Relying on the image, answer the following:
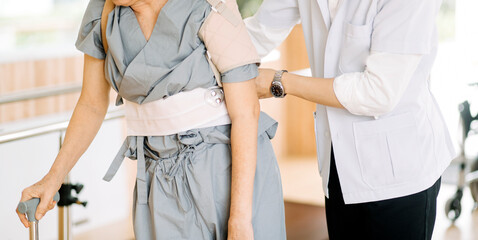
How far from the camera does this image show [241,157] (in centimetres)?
151

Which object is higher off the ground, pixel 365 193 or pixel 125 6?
pixel 125 6

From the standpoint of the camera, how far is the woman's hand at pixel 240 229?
151 centimetres

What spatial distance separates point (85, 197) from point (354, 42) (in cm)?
244

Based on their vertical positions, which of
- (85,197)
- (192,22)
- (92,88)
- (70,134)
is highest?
(192,22)

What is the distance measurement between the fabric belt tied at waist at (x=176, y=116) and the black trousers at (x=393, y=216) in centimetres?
47

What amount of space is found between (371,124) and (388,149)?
8 cm

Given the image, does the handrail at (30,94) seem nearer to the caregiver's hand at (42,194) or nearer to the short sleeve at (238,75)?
the caregiver's hand at (42,194)

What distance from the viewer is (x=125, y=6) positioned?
4.98 feet

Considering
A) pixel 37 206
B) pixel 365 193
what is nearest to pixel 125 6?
pixel 37 206

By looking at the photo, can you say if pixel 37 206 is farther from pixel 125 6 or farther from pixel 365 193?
pixel 365 193

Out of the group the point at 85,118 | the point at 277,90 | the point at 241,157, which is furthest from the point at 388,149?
the point at 85,118

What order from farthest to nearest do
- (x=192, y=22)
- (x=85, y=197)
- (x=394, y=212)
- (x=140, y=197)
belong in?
1. (x=85, y=197)
2. (x=394, y=212)
3. (x=140, y=197)
4. (x=192, y=22)

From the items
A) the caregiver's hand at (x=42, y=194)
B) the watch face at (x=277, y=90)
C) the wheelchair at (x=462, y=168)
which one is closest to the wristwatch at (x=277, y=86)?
the watch face at (x=277, y=90)

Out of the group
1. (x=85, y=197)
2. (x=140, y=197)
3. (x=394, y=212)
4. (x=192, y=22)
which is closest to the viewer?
(x=192, y=22)
